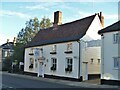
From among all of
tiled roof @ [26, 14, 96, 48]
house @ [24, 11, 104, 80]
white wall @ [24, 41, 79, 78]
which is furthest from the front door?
tiled roof @ [26, 14, 96, 48]

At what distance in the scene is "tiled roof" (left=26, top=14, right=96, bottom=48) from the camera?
35219 millimetres

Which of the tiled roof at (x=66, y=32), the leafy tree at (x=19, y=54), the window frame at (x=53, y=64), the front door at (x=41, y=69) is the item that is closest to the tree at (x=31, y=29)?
the leafy tree at (x=19, y=54)

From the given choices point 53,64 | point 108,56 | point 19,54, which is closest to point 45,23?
point 19,54

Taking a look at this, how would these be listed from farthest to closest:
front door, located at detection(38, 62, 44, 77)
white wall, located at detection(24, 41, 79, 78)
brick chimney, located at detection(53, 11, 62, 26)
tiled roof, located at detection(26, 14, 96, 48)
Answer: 1. brick chimney, located at detection(53, 11, 62, 26)
2. front door, located at detection(38, 62, 44, 77)
3. tiled roof, located at detection(26, 14, 96, 48)
4. white wall, located at detection(24, 41, 79, 78)

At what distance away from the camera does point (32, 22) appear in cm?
6134

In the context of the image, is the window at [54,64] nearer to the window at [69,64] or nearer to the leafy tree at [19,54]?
the window at [69,64]

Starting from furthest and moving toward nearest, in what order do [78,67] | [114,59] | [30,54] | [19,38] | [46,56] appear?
[19,38] < [30,54] < [46,56] < [78,67] < [114,59]

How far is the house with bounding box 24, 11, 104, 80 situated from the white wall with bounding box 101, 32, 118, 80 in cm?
271

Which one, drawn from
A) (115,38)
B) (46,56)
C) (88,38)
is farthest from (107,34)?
(46,56)

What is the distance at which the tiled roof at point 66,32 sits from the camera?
35.2 m

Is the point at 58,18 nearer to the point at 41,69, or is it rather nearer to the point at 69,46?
the point at 41,69

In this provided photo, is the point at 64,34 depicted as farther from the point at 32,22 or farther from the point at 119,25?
the point at 32,22

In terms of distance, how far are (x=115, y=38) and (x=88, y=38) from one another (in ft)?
23.1

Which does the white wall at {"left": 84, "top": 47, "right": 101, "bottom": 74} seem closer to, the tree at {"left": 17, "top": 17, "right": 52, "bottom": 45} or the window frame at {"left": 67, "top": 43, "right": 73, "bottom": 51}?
the window frame at {"left": 67, "top": 43, "right": 73, "bottom": 51}
